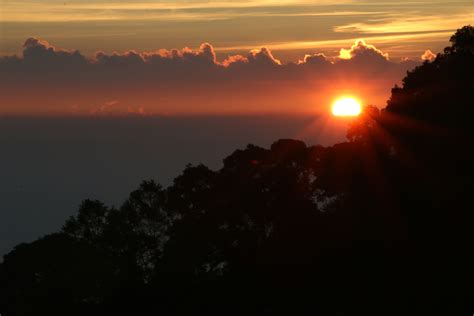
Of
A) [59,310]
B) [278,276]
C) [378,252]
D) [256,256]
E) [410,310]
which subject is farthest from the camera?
[59,310]

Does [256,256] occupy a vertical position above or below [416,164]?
below

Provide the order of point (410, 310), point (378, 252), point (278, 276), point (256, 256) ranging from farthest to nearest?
point (256, 256) → point (278, 276) → point (378, 252) → point (410, 310)

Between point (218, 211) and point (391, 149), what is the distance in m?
11.5

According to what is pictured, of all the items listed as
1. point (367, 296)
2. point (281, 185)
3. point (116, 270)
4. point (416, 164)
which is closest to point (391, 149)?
point (416, 164)

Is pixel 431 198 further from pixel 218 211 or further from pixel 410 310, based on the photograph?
pixel 218 211

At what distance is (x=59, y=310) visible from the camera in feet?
202

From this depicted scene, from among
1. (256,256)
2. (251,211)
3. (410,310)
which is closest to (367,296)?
(410,310)

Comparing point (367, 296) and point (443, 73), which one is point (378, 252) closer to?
point (367, 296)

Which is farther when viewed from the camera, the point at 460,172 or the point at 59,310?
the point at 59,310

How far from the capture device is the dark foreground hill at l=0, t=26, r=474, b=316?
49281 millimetres

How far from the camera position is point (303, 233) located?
5594 centimetres

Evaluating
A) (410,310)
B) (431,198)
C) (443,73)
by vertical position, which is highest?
(443,73)

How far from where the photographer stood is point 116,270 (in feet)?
207

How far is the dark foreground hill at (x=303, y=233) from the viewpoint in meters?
49.3
